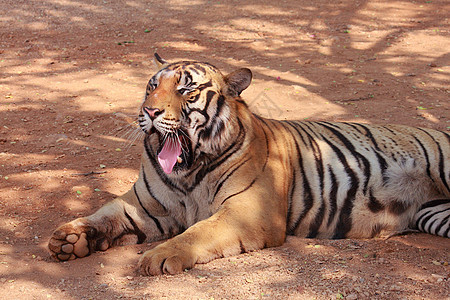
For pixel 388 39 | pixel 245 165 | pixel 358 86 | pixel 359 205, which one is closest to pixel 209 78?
pixel 245 165

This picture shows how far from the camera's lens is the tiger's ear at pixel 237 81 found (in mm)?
3474

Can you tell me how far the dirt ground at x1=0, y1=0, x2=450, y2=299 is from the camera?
9.36 feet

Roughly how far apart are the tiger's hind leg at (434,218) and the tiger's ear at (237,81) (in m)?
1.56

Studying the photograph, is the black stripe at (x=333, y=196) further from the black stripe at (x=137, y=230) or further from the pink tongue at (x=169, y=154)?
the black stripe at (x=137, y=230)

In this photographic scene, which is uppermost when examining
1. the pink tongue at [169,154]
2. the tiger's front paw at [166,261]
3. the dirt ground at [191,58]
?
the pink tongue at [169,154]

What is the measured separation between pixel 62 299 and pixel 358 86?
219 inches

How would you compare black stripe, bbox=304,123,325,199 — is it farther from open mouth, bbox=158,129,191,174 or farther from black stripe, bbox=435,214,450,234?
open mouth, bbox=158,129,191,174

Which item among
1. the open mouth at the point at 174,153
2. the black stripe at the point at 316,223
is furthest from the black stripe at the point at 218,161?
the black stripe at the point at 316,223

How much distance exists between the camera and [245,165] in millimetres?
3453

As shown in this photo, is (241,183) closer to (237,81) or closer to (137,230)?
(237,81)

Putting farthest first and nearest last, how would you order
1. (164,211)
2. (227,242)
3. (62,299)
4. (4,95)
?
(4,95), (164,211), (227,242), (62,299)

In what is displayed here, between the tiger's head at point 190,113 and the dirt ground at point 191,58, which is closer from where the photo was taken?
the dirt ground at point 191,58

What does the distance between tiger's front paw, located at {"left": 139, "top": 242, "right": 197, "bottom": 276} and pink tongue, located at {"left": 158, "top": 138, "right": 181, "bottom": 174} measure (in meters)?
0.56

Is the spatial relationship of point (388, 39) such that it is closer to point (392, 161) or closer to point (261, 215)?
point (392, 161)
